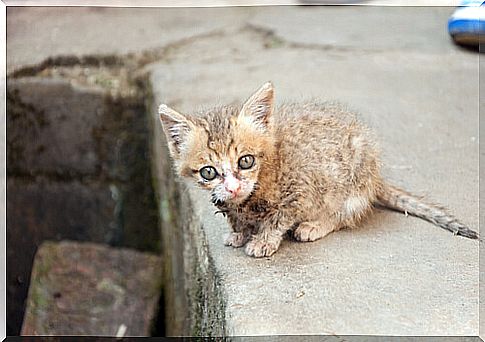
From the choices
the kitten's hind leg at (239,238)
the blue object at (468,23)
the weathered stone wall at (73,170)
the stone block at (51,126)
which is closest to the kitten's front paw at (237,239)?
the kitten's hind leg at (239,238)

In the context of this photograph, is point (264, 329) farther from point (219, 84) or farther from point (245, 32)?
point (245, 32)

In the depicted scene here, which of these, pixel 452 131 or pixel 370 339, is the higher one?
pixel 452 131

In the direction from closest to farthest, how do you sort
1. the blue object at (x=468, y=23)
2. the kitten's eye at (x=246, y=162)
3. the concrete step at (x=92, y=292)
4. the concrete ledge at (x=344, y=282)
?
the concrete ledge at (x=344, y=282)
the kitten's eye at (x=246, y=162)
the concrete step at (x=92, y=292)
the blue object at (x=468, y=23)

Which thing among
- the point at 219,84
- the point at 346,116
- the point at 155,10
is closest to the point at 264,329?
the point at 346,116

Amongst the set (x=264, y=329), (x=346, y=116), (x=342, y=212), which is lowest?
(x=264, y=329)

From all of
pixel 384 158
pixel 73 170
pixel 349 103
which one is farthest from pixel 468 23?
pixel 73 170

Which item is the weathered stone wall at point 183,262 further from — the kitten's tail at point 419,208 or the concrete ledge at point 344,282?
the kitten's tail at point 419,208

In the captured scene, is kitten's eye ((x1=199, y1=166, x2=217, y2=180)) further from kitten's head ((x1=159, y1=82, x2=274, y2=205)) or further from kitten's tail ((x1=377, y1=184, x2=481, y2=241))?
kitten's tail ((x1=377, y1=184, x2=481, y2=241))
